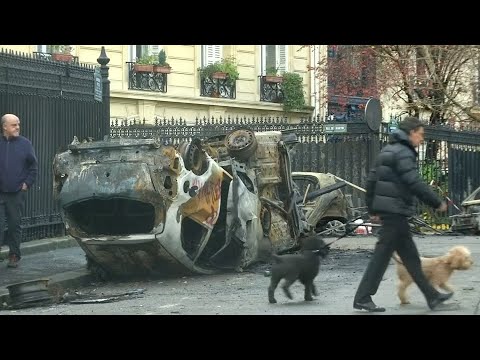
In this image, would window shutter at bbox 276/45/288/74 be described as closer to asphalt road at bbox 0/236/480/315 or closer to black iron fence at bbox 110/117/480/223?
black iron fence at bbox 110/117/480/223

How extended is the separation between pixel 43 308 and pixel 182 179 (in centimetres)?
241

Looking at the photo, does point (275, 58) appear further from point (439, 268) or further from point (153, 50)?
point (439, 268)

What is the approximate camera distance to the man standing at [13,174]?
12742 millimetres

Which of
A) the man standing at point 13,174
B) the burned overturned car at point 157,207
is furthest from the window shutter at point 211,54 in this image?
the man standing at point 13,174

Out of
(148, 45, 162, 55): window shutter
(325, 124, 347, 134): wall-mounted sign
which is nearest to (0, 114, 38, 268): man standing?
(325, 124, 347, 134): wall-mounted sign

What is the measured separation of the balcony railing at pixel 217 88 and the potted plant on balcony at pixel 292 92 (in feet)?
7.04

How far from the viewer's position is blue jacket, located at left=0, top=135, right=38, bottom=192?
41.7 feet

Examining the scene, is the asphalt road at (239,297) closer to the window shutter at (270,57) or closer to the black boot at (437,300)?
the black boot at (437,300)

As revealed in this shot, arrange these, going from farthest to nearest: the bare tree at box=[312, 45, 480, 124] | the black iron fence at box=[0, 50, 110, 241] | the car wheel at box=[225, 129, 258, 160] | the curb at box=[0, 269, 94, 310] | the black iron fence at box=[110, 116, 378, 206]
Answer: the bare tree at box=[312, 45, 480, 124], the black iron fence at box=[110, 116, 378, 206], the black iron fence at box=[0, 50, 110, 241], the car wheel at box=[225, 129, 258, 160], the curb at box=[0, 269, 94, 310]

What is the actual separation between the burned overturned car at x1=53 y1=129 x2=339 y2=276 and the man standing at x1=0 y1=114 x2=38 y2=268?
24.7 inches

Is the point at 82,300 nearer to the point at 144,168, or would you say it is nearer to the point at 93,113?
the point at 144,168

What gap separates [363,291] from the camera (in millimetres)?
9188

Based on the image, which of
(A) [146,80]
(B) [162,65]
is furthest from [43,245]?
(B) [162,65]
